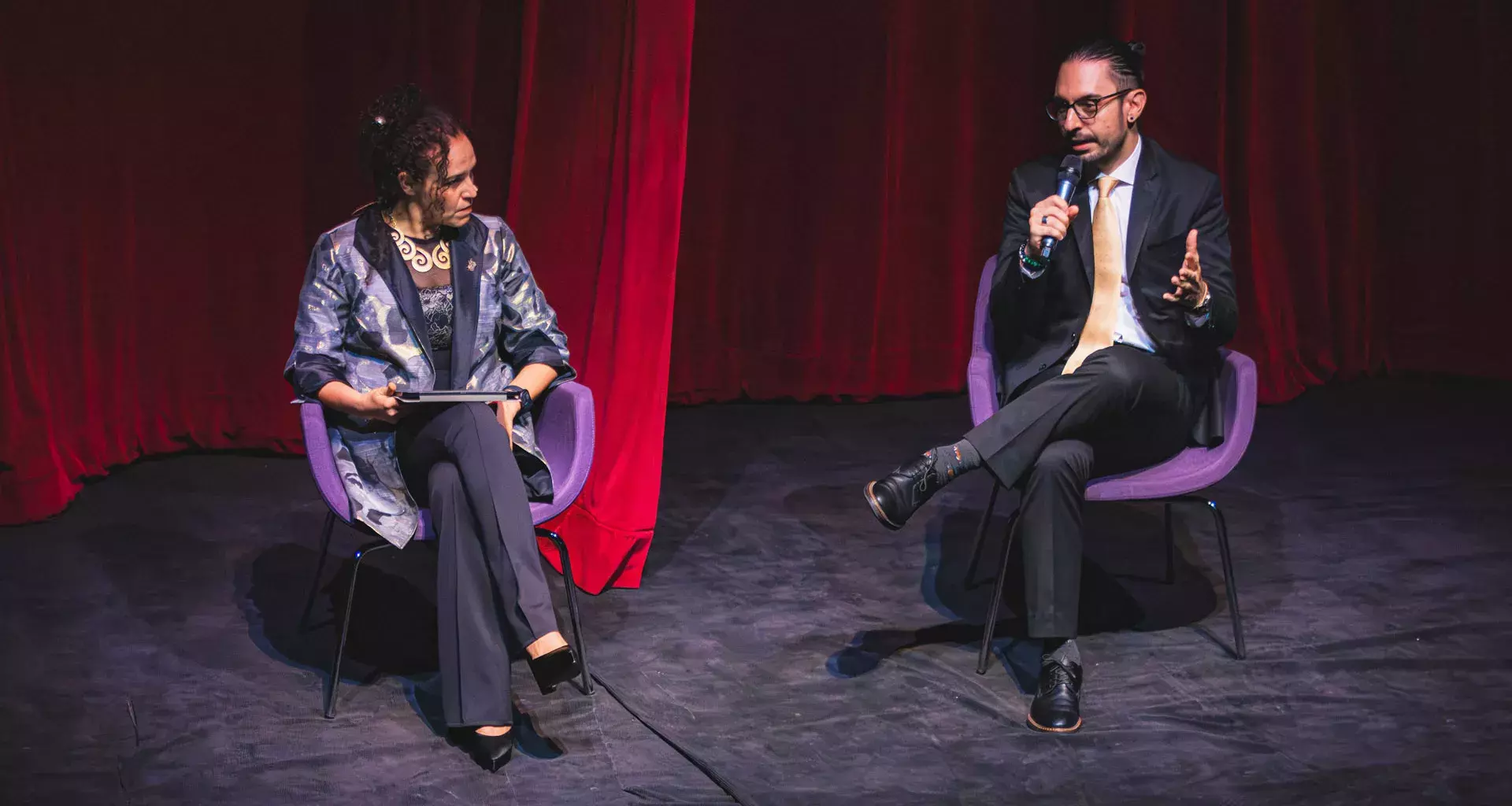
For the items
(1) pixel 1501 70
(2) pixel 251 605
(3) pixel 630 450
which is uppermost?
(1) pixel 1501 70

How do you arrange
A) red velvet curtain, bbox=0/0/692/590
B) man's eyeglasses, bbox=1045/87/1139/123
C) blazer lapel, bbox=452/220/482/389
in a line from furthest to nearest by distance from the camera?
red velvet curtain, bbox=0/0/692/590
man's eyeglasses, bbox=1045/87/1139/123
blazer lapel, bbox=452/220/482/389

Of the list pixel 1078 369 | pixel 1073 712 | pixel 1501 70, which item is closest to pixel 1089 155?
pixel 1078 369

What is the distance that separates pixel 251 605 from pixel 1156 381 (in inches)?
85.5

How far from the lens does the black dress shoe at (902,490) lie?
289 centimetres

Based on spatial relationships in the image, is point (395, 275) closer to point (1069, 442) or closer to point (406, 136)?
point (406, 136)

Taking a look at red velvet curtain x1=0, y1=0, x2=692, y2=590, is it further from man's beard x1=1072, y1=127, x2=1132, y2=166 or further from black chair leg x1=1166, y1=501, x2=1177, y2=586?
black chair leg x1=1166, y1=501, x2=1177, y2=586

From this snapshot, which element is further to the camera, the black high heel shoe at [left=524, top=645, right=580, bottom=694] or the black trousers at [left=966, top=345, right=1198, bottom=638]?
the black trousers at [left=966, top=345, right=1198, bottom=638]

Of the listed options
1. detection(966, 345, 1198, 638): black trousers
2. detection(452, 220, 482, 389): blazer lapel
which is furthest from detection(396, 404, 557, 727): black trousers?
detection(966, 345, 1198, 638): black trousers

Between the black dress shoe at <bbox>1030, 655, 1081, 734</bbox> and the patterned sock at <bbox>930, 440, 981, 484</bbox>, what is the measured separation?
42 cm

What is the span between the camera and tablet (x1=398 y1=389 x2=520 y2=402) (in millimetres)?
2691

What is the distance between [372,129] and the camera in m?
2.93

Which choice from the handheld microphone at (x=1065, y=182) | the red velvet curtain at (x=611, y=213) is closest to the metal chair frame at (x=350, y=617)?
the red velvet curtain at (x=611, y=213)

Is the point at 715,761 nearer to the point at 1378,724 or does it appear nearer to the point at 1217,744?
the point at 1217,744

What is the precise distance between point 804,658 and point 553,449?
73cm
